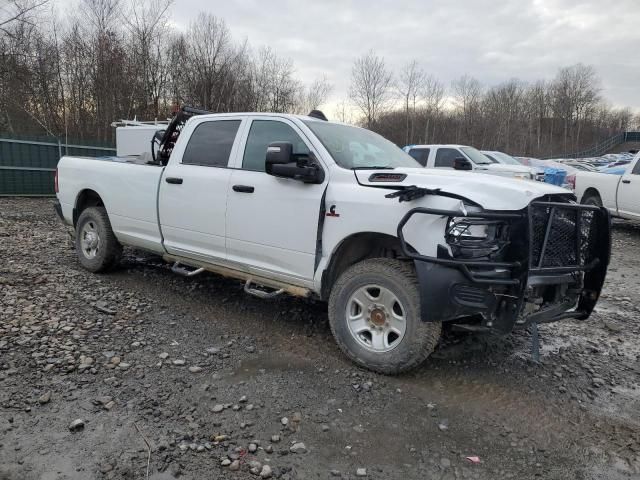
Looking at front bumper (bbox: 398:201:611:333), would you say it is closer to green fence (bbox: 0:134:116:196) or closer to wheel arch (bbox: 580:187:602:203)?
wheel arch (bbox: 580:187:602:203)

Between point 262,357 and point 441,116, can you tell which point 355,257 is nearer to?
point 262,357

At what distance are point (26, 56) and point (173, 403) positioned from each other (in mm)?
24686

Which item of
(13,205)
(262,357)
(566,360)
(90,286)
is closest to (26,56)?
(13,205)

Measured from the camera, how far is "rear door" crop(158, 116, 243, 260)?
15.6 feet

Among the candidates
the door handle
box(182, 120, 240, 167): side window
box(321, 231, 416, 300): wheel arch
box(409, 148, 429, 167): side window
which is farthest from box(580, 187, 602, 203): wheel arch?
the door handle

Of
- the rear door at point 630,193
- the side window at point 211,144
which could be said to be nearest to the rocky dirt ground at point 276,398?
the side window at point 211,144

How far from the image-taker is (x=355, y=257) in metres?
4.12

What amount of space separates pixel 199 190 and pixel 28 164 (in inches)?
534

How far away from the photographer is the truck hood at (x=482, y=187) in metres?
3.30

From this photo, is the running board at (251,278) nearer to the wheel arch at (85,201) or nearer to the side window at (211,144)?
the side window at (211,144)

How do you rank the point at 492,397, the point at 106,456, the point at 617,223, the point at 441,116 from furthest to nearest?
the point at 441,116, the point at 617,223, the point at 492,397, the point at 106,456

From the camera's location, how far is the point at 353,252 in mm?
4098

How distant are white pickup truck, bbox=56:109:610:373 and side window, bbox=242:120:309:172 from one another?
0.01 metres

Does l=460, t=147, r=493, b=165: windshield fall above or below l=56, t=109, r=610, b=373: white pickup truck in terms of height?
above
